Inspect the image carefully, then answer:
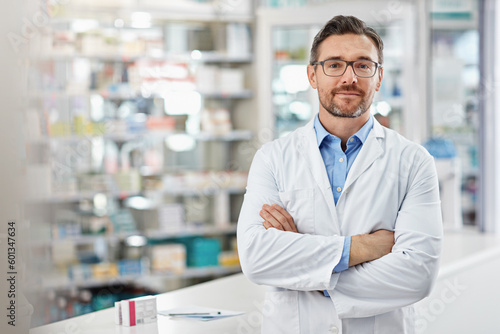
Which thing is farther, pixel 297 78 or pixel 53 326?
pixel 297 78

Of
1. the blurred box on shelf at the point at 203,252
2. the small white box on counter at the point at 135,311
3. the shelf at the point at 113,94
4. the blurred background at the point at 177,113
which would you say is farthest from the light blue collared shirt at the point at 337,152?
the blurred box on shelf at the point at 203,252

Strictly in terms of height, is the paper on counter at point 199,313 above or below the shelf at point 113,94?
below

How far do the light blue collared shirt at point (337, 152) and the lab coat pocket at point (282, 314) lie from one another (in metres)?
0.32

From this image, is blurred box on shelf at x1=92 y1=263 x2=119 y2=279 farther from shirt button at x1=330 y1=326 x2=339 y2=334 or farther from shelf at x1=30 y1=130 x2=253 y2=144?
shirt button at x1=330 y1=326 x2=339 y2=334

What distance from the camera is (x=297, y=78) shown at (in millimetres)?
5707

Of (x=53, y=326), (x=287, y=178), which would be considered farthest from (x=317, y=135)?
(x=53, y=326)

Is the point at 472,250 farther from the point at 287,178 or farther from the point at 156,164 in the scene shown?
the point at 156,164

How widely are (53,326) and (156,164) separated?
3.48 metres

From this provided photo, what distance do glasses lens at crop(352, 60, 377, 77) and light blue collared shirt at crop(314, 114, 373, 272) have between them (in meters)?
0.16

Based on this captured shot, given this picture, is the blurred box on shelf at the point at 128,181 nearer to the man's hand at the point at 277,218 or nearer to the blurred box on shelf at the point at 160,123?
the blurred box on shelf at the point at 160,123

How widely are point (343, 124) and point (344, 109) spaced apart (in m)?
0.06

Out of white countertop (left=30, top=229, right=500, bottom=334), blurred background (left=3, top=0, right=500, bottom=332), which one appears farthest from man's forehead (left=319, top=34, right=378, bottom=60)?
blurred background (left=3, top=0, right=500, bottom=332)

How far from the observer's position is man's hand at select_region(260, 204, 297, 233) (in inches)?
70.7

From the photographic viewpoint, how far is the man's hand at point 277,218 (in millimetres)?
1795
